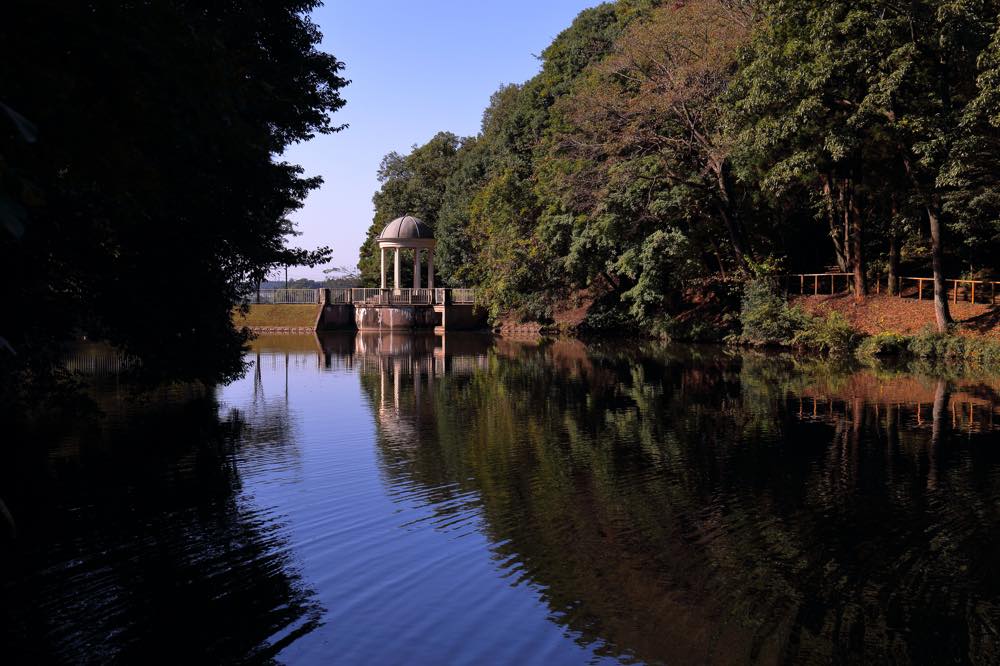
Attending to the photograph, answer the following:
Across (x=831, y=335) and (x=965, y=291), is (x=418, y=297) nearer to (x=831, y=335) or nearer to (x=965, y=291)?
(x=831, y=335)

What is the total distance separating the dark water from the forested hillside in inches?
508

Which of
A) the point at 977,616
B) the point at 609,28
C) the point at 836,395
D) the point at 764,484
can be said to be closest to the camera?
the point at 977,616

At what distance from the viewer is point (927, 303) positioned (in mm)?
33281

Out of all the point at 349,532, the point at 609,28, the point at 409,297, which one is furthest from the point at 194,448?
the point at 409,297

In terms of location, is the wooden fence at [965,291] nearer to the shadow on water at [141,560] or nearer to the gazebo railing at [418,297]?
the shadow on water at [141,560]

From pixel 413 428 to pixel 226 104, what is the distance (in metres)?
9.86

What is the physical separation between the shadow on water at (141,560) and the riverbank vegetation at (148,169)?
63.7 inches

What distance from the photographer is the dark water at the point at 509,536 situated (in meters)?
6.59

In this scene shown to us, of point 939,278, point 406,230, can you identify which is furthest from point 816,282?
point 406,230

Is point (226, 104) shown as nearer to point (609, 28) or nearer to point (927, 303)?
point (927, 303)

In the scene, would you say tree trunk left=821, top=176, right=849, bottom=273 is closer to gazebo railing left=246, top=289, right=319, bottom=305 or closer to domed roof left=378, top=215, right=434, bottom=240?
domed roof left=378, top=215, right=434, bottom=240

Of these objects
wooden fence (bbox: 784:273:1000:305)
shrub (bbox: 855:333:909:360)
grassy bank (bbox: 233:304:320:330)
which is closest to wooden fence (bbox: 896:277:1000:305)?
wooden fence (bbox: 784:273:1000:305)

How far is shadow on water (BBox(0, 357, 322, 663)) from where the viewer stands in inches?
257

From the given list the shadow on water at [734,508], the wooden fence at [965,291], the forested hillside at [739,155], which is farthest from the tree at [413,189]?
the shadow on water at [734,508]
